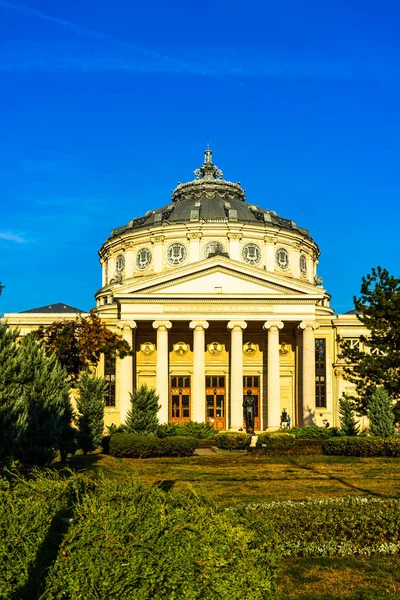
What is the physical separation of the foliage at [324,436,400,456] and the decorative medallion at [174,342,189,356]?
29.5 meters

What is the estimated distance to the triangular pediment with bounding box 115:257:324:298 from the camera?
5716cm

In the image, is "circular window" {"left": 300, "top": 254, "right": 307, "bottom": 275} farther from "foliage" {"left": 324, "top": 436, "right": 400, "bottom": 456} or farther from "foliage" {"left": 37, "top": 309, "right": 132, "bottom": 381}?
"foliage" {"left": 324, "top": 436, "right": 400, "bottom": 456}

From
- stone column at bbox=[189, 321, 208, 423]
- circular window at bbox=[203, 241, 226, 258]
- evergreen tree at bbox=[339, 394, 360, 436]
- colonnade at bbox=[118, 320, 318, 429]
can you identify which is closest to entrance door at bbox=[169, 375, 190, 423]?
colonnade at bbox=[118, 320, 318, 429]

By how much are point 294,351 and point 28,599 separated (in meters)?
56.9

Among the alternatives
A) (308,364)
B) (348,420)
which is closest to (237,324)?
(308,364)

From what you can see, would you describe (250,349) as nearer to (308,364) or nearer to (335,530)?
(308,364)

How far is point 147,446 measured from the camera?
3375 centimetres

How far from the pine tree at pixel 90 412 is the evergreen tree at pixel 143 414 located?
305 cm

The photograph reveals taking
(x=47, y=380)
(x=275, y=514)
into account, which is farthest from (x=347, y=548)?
(x=47, y=380)

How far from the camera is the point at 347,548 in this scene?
41.3 ft

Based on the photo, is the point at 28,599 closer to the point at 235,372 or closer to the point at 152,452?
the point at 152,452

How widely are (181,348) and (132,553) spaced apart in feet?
185

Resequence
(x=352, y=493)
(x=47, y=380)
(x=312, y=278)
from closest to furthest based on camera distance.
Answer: (x=352, y=493), (x=47, y=380), (x=312, y=278)

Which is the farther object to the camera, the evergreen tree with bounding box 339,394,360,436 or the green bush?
the evergreen tree with bounding box 339,394,360,436
